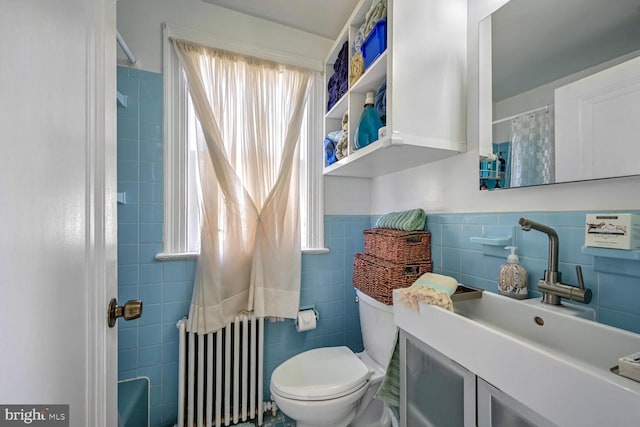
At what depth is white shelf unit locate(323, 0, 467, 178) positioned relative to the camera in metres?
0.91

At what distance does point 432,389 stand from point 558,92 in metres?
1.02

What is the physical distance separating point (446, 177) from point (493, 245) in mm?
355

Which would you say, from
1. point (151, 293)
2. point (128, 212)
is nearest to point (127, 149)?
point (128, 212)

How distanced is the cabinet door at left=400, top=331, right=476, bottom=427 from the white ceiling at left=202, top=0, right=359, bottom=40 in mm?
1673

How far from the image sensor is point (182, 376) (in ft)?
4.00

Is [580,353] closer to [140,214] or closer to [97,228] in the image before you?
[97,228]

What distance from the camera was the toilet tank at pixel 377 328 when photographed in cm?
116

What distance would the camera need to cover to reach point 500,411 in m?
0.56

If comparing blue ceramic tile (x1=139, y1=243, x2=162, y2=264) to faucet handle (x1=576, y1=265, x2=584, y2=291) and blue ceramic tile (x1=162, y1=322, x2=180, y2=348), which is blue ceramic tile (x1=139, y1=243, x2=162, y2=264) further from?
faucet handle (x1=576, y1=265, x2=584, y2=291)

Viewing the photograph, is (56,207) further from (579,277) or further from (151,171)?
(579,277)

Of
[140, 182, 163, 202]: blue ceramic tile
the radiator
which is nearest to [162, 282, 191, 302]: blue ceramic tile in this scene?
the radiator

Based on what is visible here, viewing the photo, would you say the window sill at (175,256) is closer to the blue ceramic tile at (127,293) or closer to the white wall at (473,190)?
the blue ceramic tile at (127,293)

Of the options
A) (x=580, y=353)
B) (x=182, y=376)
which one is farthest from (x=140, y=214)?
(x=580, y=353)

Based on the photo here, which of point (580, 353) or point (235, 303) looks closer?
point (580, 353)
